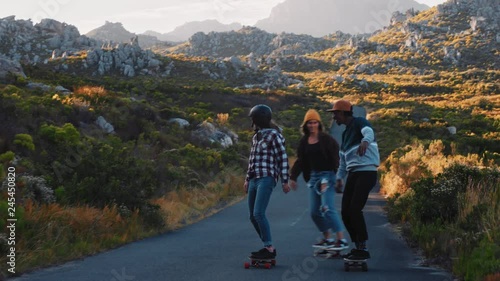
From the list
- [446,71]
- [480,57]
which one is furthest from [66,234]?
[480,57]

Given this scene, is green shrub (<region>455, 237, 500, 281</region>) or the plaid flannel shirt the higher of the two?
the plaid flannel shirt

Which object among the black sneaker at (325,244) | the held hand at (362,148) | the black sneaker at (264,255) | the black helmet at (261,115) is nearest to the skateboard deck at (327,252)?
the black sneaker at (325,244)

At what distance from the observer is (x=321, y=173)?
7.12 meters

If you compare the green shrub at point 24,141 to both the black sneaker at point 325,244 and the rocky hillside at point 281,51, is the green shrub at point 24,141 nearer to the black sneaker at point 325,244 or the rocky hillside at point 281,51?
the black sneaker at point 325,244

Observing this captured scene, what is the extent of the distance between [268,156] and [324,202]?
99cm

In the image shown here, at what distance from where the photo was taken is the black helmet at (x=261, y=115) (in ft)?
22.8

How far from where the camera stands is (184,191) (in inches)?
577

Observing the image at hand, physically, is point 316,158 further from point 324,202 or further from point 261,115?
point 261,115

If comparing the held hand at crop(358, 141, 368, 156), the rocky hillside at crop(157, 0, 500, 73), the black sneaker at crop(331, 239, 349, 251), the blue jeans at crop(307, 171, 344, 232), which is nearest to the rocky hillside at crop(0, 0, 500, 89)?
the rocky hillside at crop(157, 0, 500, 73)

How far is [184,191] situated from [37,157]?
425cm

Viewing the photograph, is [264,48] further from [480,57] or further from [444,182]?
[444,182]

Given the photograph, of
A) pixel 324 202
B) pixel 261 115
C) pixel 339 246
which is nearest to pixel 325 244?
pixel 339 246

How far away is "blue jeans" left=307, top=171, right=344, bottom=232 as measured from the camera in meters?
7.05

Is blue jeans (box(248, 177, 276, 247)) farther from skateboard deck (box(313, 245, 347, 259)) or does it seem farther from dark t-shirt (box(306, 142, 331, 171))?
skateboard deck (box(313, 245, 347, 259))
